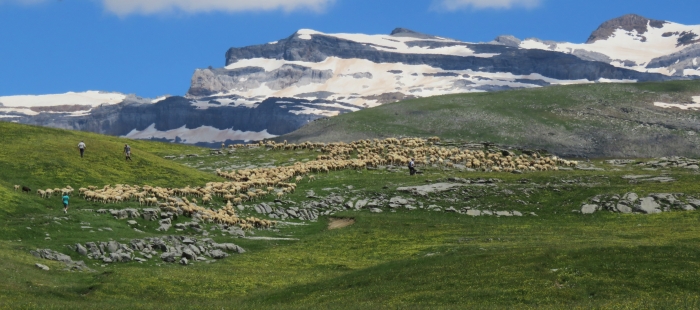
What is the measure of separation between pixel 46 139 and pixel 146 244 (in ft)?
148

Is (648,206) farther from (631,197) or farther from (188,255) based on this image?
(188,255)

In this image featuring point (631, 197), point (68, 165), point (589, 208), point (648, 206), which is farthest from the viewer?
point (68, 165)

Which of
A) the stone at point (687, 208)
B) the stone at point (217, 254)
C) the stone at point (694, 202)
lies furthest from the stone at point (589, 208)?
the stone at point (217, 254)

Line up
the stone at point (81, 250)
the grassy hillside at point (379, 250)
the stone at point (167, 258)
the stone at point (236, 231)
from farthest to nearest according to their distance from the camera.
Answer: the stone at point (236, 231) < the stone at point (167, 258) < the stone at point (81, 250) < the grassy hillside at point (379, 250)

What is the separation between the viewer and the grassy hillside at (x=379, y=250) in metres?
42.9

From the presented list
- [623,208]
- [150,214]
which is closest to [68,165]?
[150,214]

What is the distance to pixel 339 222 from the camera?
79.8m

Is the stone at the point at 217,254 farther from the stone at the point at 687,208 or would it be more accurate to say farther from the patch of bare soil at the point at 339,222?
the stone at the point at 687,208

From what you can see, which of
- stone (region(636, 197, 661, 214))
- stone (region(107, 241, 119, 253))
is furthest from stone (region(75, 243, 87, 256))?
stone (region(636, 197, 661, 214))

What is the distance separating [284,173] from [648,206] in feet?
132

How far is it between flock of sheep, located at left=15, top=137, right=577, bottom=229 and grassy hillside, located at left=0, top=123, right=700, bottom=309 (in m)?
1.85

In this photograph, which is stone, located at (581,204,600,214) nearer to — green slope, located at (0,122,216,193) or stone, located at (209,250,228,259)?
stone, located at (209,250,228,259)

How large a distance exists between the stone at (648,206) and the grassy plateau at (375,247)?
121 inches

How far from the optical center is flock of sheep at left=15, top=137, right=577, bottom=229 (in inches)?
2867
